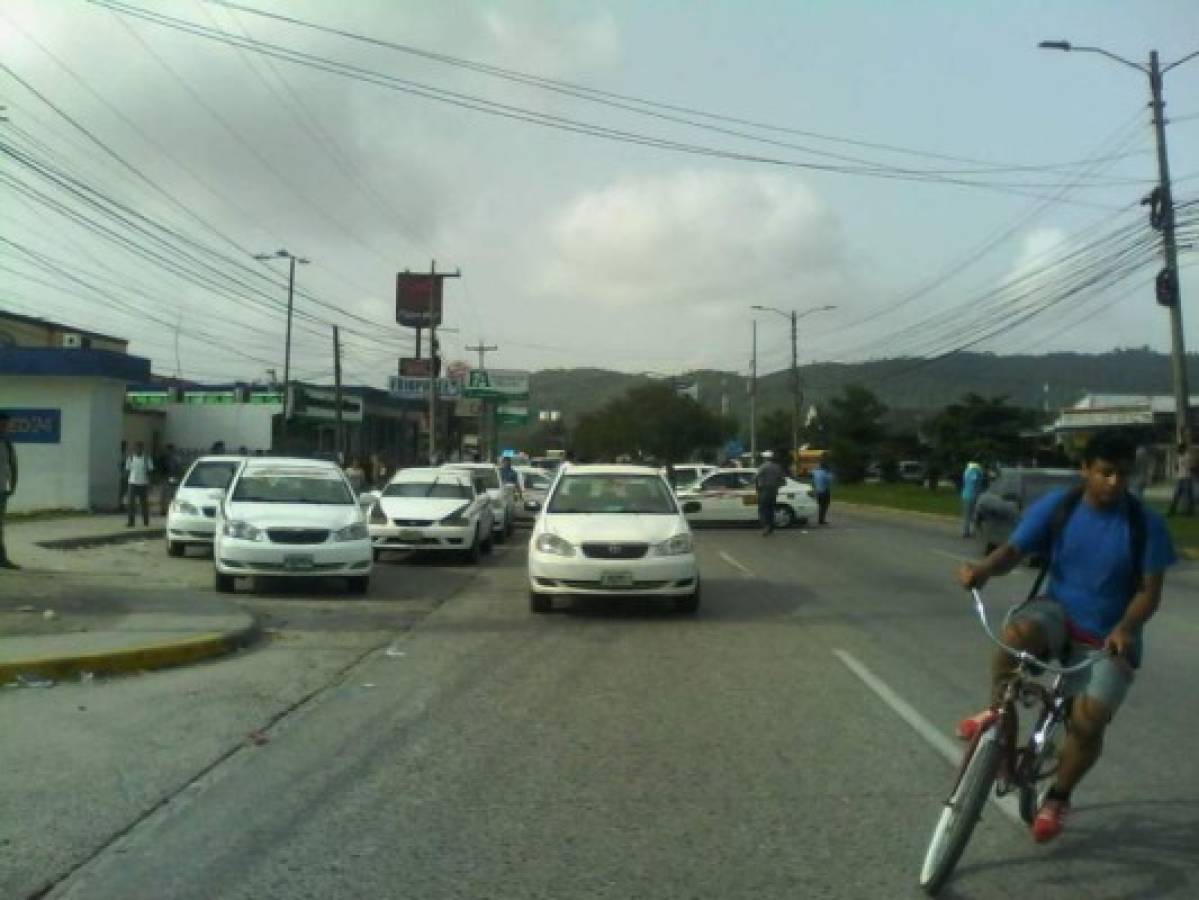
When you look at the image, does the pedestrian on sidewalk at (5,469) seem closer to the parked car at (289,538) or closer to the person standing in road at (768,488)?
the parked car at (289,538)

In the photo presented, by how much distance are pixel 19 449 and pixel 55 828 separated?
87.6 feet

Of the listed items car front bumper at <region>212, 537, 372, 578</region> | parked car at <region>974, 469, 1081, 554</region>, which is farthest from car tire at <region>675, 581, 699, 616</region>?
parked car at <region>974, 469, 1081, 554</region>

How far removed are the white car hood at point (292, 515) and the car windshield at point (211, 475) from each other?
5.53m

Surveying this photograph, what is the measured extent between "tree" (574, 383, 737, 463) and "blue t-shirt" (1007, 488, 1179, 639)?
92119 mm

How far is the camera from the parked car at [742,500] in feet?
107

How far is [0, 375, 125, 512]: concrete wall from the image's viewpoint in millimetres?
29891

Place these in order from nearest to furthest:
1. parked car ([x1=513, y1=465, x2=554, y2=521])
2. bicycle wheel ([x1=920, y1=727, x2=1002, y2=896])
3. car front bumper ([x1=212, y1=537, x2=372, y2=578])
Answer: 1. bicycle wheel ([x1=920, y1=727, x2=1002, y2=896])
2. car front bumper ([x1=212, y1=537, x2=372, y2=578])
3. parked car ([x1=513, y1=465, x2=554, y2=521])

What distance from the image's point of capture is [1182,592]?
17.4 meters

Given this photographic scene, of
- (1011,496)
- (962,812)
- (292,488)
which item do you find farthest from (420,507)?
(962,812)

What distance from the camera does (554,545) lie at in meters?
13.6

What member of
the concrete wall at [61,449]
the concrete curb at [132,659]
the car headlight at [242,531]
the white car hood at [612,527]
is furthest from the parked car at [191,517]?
the concrete wall at [61,449]

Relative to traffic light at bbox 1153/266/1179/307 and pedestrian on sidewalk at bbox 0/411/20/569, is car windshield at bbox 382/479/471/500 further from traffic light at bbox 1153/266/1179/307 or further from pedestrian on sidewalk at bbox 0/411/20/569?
traffic light at bbox 1153/266/1179/307

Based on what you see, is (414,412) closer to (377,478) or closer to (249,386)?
(249,386)

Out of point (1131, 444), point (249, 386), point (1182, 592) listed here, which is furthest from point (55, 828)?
point (249, 386)
